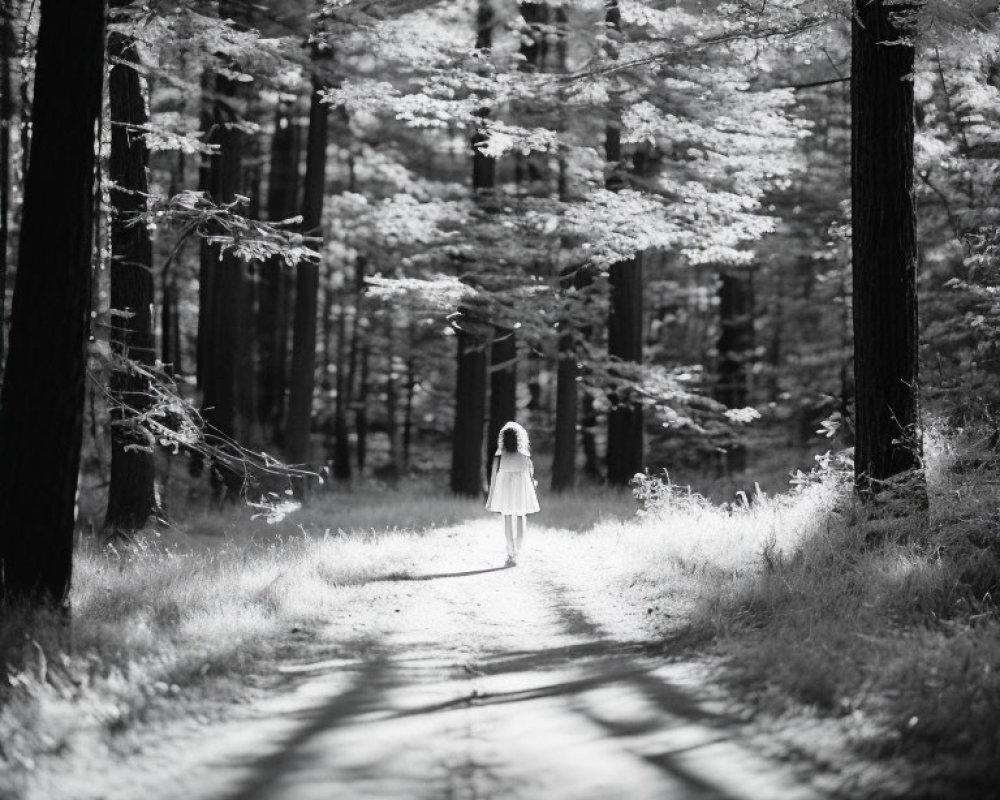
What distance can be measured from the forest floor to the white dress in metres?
3.53

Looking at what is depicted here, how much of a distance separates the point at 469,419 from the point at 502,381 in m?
1.19

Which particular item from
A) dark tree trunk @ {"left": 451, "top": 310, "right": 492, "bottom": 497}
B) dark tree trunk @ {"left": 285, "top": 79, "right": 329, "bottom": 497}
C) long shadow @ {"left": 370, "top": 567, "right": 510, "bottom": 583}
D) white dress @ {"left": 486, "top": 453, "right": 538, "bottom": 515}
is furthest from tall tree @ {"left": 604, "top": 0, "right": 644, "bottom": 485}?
long shadow @ {"left": 370, "top": 567, "right": 510, "bottom": 583}

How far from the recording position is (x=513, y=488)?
1185 cm

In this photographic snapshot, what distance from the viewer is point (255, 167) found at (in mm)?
30422

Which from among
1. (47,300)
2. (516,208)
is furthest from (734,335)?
(47,300)

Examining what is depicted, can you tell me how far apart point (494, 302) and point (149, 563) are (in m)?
9.49

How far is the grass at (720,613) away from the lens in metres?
4.67

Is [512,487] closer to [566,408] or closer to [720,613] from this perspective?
[720,613]

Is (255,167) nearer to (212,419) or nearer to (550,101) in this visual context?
(212,419)

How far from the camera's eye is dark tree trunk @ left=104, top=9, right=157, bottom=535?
11523mm

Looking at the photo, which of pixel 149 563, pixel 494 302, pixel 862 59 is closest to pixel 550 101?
pixel 494 302

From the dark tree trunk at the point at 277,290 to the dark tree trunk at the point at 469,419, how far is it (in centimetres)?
718

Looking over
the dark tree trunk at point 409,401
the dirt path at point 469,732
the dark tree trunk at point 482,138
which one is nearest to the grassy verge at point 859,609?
the dirt path at point 469,732

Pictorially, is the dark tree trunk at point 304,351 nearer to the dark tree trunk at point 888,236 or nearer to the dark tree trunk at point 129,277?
the dark tree trunk at point 129,277
